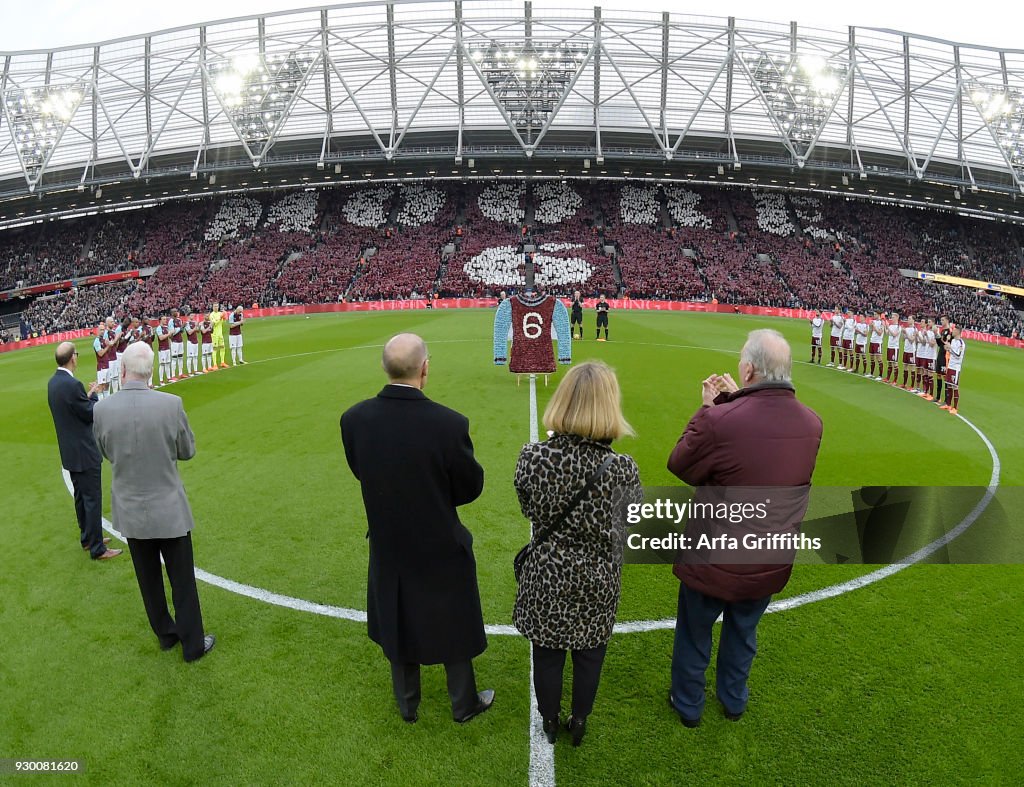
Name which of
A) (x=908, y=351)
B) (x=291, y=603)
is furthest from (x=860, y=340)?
(x=291, y=603)

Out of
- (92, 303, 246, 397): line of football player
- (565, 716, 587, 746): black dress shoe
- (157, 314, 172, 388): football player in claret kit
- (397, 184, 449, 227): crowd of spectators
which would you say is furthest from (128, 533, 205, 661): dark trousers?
(397, 184, 449, 227): crowd of spectators

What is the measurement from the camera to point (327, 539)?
7.18 meters

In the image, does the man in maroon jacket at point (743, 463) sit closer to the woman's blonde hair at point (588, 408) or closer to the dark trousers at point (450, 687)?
the woman's blonde hair at point (588, 408)

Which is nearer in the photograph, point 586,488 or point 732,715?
point 586,488

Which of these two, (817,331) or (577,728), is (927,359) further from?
(577,728)

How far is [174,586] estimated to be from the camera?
191 inches

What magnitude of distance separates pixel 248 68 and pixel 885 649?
5140 centimetres

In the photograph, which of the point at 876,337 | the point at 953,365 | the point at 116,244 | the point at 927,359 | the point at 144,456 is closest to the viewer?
the point at 144,456

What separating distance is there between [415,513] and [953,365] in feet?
49.4

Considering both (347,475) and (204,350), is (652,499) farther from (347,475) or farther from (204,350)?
(204,350)

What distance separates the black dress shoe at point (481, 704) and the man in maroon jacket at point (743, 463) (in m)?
1.35

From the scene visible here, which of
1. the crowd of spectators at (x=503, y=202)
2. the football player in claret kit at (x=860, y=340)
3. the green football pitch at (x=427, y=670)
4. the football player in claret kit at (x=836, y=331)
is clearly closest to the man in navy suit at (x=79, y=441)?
the green football pitch at (x=427, y=670)

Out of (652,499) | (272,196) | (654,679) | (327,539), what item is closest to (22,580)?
(327,539)

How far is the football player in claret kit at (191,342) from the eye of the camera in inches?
741
